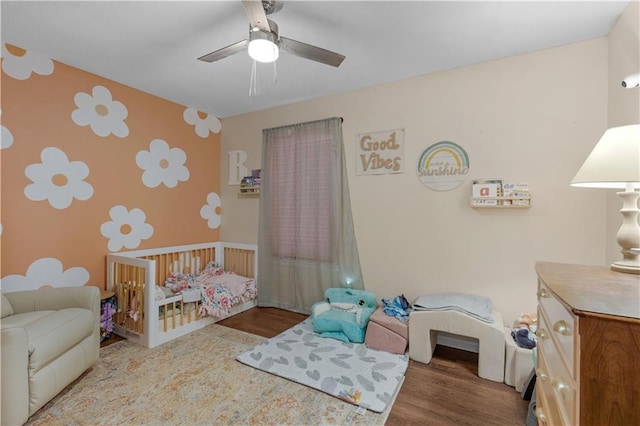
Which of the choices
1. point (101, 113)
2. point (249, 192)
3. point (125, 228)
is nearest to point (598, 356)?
point (249, 192)

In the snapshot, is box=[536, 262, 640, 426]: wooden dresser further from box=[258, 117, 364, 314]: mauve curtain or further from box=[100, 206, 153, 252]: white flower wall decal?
box=[100, 206, 153, 252]: white flower wall decal

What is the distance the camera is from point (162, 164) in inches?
125

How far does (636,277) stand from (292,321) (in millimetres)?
2527

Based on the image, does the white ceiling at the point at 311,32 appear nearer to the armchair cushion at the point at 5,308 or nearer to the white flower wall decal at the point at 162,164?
the white flower wall decal at the point at 162,164

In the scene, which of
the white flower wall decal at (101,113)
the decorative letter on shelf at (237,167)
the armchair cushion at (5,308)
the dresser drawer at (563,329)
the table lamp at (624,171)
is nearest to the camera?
the dresser drawer at (563,329)

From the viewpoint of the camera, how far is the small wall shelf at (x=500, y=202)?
2082 millimetres

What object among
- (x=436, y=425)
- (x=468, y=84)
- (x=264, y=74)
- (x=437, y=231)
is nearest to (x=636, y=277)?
(x=436, y=425)

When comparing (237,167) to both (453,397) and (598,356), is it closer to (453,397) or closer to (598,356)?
(453,397)

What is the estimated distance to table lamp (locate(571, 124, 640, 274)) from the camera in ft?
3.37

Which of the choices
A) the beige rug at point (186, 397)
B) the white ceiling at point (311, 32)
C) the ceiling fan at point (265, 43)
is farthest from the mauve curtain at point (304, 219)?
the ceiling fan at point (265, 43)

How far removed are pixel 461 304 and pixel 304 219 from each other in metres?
1.72

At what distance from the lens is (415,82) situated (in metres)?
2.56

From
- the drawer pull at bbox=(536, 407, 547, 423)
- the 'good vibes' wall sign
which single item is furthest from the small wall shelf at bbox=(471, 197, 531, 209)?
the drawer pull at bbox=(536, 407, 547, 423)

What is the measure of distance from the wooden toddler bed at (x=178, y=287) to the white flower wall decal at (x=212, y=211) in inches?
12.2
